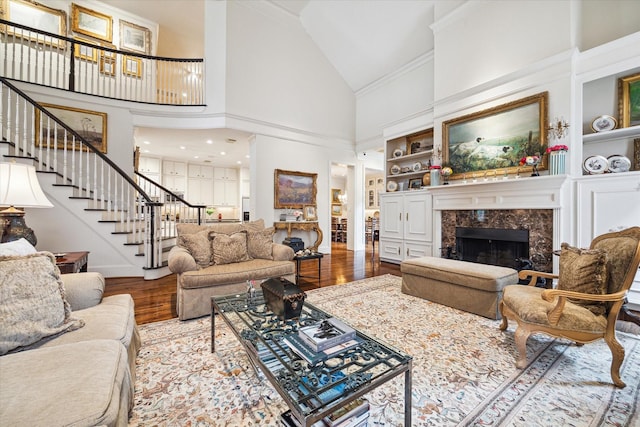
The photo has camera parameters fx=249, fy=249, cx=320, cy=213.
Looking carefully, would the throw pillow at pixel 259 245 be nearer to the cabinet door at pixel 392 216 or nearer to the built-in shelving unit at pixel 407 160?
the cabinet door at pixel 392 216

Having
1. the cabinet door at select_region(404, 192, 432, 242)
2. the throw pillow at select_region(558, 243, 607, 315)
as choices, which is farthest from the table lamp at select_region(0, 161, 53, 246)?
the cabinet door at select_region(404, 192, 432, 242)

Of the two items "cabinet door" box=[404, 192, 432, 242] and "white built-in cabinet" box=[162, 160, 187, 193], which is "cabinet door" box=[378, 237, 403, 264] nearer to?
"cabinet door" box=[404, 192, 432, 242]

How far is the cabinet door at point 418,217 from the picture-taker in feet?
15.4

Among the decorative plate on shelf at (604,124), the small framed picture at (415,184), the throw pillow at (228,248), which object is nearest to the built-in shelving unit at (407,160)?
the small framed picture at (415,184)

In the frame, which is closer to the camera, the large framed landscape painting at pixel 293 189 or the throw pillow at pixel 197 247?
the throw pillow at pixel 197 247

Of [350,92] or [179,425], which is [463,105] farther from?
[179,425]

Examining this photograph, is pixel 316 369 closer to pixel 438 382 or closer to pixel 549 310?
pixel 438 382

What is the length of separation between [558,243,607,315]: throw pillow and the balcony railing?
20.6 feet

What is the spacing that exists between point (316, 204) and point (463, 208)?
3.42 meters

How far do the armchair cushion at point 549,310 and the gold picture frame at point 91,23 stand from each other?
911 centimetres

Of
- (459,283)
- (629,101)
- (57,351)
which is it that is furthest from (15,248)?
(629,101)

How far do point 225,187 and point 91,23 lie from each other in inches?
211

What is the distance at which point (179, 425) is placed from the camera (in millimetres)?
1272

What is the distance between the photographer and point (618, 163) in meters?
2.92
